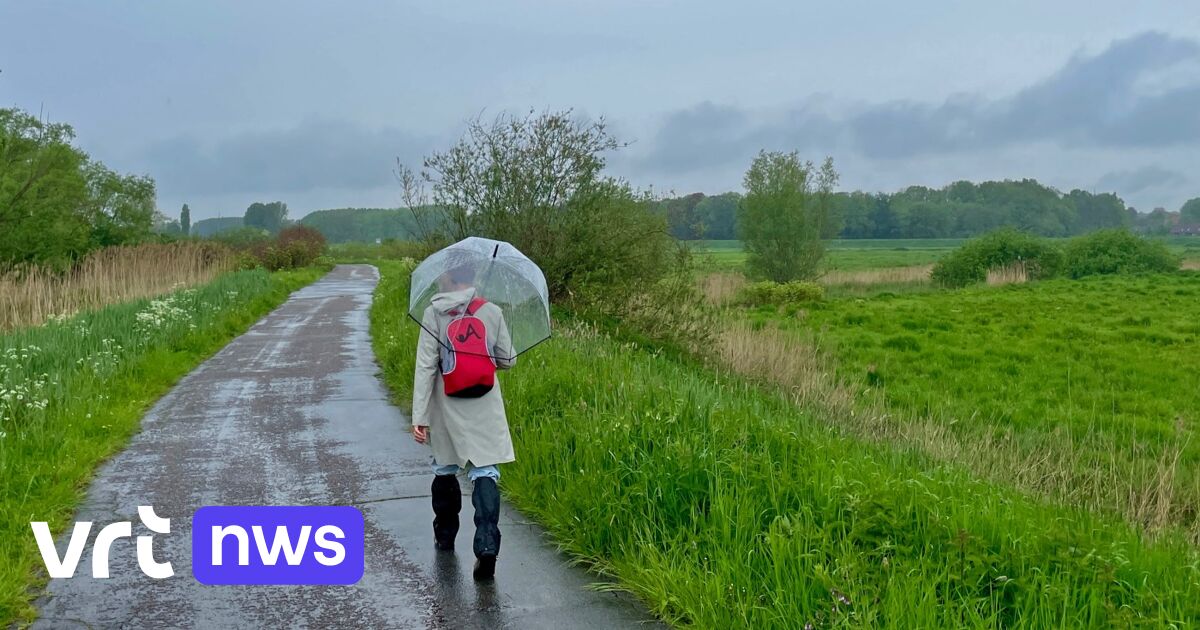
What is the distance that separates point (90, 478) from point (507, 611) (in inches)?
170

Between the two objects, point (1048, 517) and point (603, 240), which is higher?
point (603, 240)

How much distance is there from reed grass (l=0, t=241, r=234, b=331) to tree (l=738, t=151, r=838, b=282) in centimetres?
3019

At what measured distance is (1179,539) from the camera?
5.59m

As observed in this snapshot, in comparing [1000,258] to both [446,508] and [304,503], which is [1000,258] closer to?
[304,503]

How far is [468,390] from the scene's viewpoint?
5.30 metres

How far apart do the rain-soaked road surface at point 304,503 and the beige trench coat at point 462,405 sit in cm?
68

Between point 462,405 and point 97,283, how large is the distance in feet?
58.1

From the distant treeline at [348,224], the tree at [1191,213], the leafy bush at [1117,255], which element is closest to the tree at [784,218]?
the leafy bush at [1117,255]

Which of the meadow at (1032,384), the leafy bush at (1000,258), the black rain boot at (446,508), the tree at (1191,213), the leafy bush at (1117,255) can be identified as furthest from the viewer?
the tree at (1191,213)

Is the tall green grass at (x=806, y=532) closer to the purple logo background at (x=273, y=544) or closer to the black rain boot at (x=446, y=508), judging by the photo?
the black rain boot at (x=446, y=508)

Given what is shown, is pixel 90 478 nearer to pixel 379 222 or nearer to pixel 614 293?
pixel 614 293

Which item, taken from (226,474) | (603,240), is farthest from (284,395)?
(603,240)

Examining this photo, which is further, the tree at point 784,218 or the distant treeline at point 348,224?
the distant treeline at point 348,224

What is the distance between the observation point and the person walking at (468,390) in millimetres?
5273
